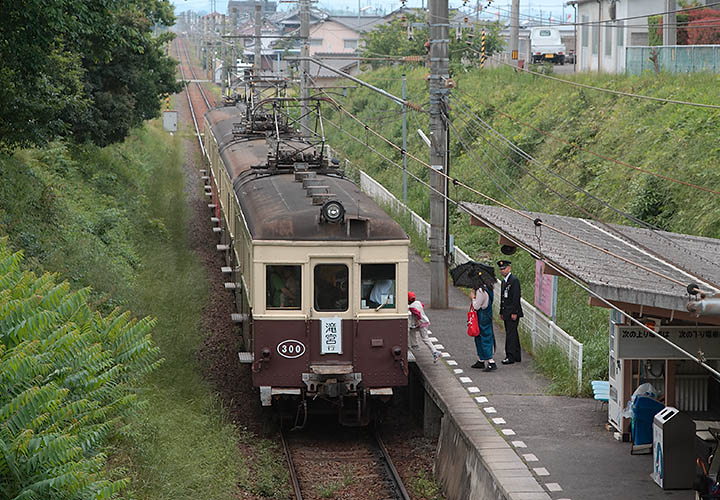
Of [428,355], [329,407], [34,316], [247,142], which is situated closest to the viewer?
[34,316]

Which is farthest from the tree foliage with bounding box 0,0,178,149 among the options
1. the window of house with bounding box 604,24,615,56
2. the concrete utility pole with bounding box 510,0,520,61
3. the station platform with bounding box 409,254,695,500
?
the window of house with bounding box 604,24,615,56

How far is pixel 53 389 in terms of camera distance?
6.96 m

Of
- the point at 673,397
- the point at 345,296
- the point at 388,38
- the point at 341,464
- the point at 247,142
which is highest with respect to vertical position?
the point at 388,38

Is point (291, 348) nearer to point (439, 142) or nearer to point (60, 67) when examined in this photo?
point (439, 142)

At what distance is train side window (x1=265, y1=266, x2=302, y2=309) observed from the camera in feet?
41.8

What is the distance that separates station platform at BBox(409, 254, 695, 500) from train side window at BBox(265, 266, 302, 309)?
2.22 meters

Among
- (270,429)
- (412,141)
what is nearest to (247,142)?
(270,429)

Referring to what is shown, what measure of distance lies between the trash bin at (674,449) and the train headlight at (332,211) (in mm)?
4412

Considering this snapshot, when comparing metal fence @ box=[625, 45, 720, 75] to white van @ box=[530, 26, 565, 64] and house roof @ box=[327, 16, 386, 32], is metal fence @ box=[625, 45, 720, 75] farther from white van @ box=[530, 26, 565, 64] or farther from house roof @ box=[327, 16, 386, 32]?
house roof @ box=[327, 16, 386, 32]

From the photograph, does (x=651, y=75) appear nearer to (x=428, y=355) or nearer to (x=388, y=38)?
(x=428, y=355)

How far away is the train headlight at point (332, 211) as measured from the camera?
41.3ft

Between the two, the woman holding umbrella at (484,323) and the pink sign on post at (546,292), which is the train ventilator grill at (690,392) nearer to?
the woman holding umbrella at (484,323)

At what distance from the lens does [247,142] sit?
2052cm

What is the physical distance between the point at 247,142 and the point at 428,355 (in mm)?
6887
